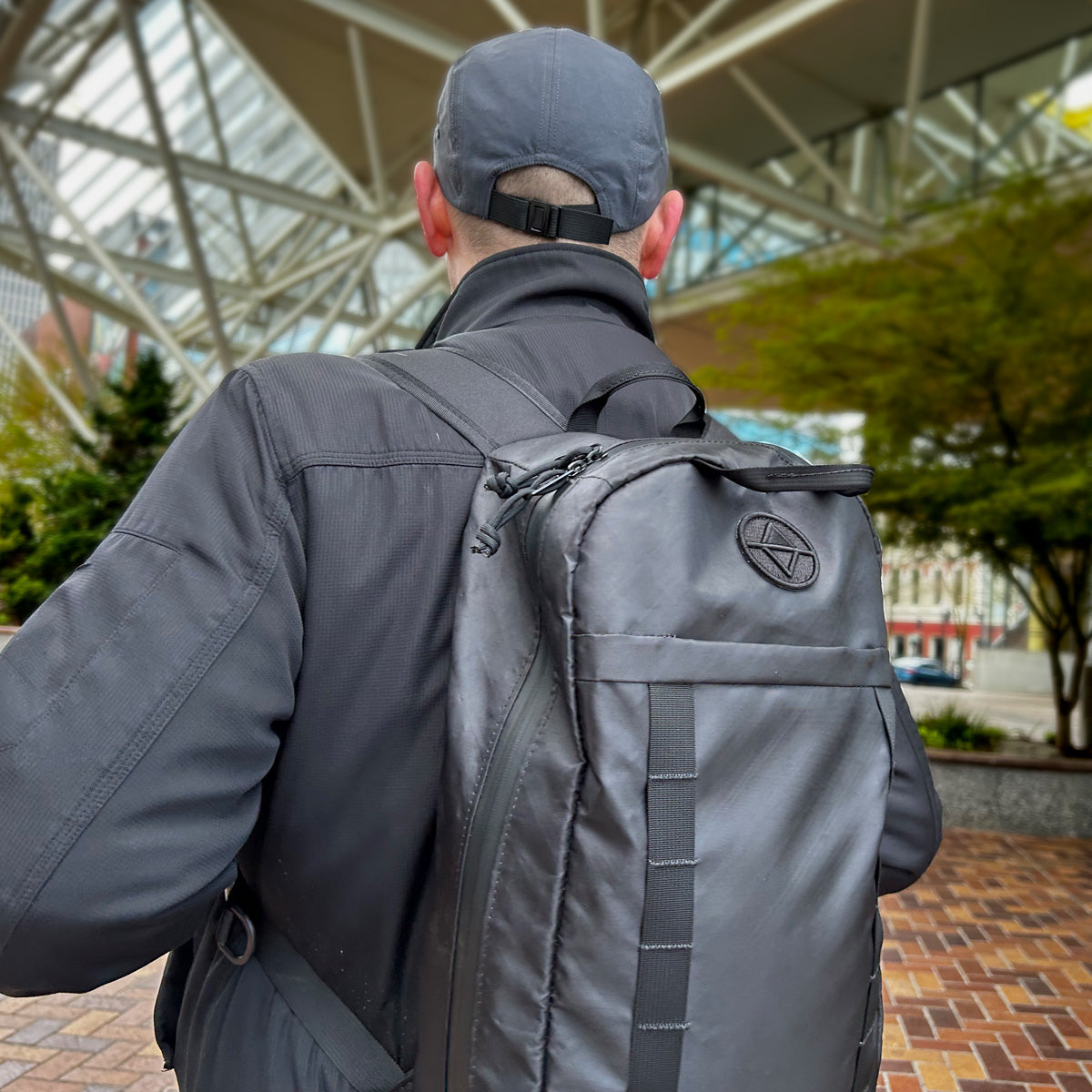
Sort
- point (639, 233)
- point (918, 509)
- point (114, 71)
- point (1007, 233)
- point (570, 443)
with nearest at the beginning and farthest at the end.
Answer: point (570, 443), point (639, 233), point (1007, 233), point (918, 509), point (114, 71)

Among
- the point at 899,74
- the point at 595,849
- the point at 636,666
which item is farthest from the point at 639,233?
the point at 899,74

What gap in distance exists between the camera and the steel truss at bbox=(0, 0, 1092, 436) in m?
11.6

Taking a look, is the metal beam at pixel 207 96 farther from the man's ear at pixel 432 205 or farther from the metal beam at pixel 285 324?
the man's ear at pixel 432 205

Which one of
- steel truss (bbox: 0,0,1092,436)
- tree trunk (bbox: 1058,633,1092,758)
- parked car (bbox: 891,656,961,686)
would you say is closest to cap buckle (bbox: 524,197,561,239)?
steel truss (bbox: 0,0,1092,436)

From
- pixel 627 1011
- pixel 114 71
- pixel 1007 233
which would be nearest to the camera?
pixel 627 1011

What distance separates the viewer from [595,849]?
962mm

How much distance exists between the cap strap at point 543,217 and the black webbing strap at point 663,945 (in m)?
0.63

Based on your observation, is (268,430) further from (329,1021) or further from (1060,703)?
(1060,703)

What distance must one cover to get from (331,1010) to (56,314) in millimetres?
18131

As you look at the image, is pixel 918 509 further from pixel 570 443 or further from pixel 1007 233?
pixel 570 443

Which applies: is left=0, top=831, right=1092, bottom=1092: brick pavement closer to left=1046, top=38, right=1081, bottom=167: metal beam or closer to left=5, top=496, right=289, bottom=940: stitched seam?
left=5, top=496, right=289, bottom=940: stitched seam

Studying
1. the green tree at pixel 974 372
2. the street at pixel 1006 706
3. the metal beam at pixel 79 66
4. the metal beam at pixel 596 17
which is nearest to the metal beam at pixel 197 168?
the metal beam at pixel 79 66

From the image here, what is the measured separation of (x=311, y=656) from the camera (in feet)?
3.51

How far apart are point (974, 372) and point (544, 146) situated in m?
8.52
